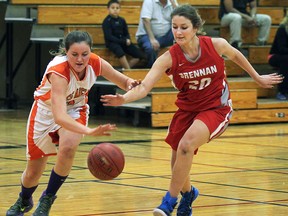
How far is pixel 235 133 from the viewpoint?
1127 cm

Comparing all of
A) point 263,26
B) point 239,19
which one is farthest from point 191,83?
point 263,26

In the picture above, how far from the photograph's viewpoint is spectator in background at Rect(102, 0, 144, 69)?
12.3 metres

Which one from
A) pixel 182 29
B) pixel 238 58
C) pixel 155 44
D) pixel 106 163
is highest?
pixel 182 29

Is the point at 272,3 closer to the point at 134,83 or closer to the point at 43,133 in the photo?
the point at 134,83

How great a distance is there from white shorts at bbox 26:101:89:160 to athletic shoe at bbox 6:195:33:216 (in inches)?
13.0

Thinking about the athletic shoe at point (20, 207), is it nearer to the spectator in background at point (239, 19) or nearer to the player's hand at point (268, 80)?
the player's hand at point (268, 80)

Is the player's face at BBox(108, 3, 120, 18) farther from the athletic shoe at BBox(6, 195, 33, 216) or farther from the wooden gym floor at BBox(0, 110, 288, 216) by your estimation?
the athletic shoe at BBox(6, 195, 33, 216)

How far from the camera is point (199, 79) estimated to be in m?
5.52

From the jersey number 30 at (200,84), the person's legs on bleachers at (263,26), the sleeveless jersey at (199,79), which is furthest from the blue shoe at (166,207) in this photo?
the person's legs on bleachers at (263,26)

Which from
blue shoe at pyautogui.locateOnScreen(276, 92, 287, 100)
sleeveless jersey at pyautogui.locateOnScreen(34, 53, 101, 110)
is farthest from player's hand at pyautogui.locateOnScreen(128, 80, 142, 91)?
blue shoe at pyautogui.locateOnScreen(276, 92, 287, 100)

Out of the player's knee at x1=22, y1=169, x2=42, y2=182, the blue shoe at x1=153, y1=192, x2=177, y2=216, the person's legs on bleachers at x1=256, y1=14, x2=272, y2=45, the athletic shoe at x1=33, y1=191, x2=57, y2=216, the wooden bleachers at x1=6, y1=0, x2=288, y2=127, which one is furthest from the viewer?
the person's legs on bleachers at x1=256, y1=14, x2=272, y2=45

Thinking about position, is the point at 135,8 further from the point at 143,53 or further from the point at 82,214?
the point at 82,214

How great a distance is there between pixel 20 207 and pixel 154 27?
7235 mm

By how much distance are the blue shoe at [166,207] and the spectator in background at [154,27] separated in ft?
23.3
